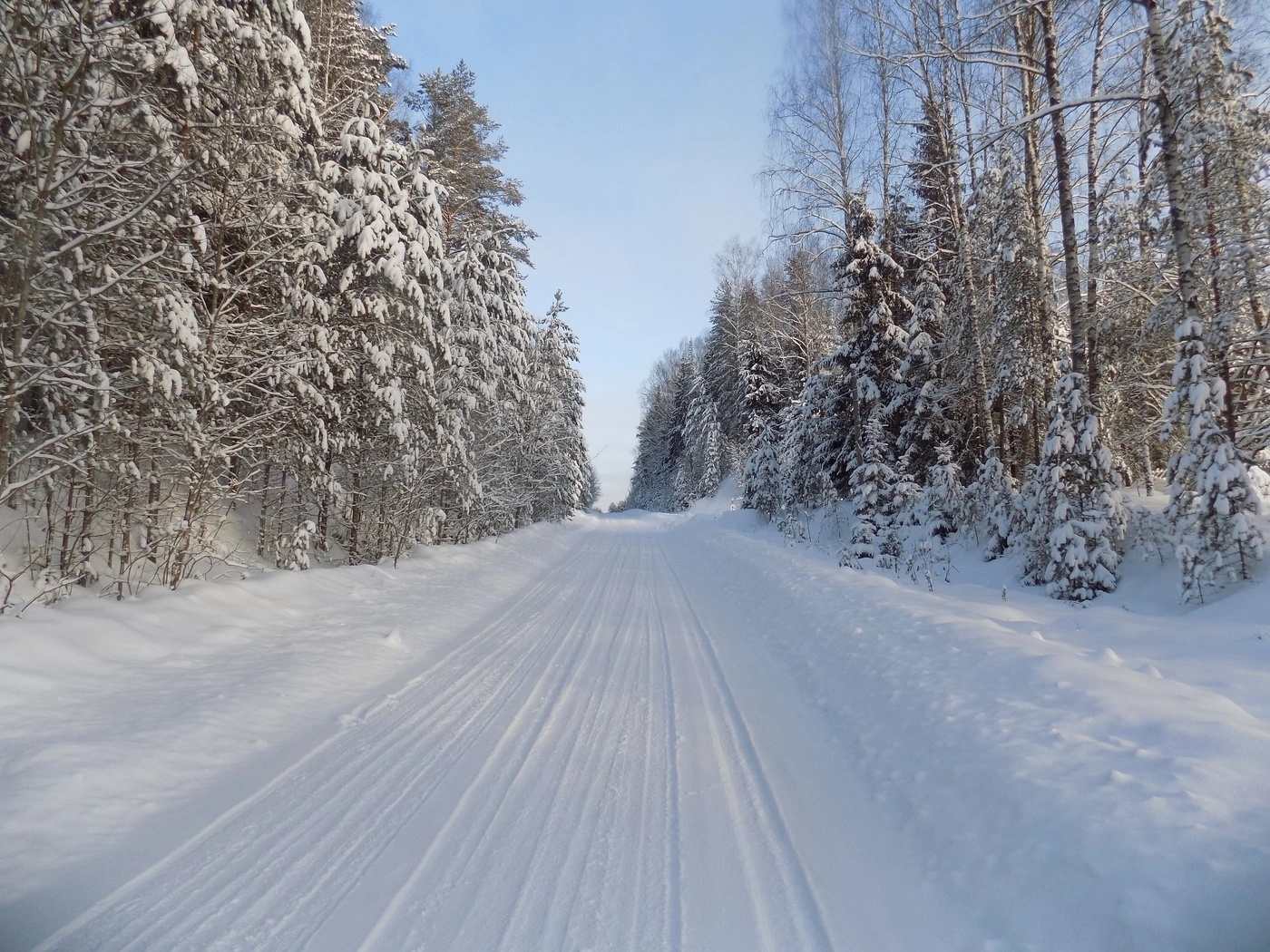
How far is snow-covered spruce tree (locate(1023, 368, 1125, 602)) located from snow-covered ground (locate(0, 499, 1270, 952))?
91 cm

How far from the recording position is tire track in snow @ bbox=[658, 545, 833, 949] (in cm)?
247

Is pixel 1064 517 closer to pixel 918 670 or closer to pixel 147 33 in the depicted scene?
pixel 918 670

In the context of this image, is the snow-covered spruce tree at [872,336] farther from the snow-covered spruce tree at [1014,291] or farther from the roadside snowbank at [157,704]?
the roadside snowbank at [157,704]

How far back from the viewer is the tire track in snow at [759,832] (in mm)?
2469

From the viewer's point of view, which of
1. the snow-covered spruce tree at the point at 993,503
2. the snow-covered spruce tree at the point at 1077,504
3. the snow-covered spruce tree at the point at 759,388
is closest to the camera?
the snow-covered spruce tree at the point at 1077,504

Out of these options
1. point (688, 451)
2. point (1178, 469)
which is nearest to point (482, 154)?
point (1178, 469)

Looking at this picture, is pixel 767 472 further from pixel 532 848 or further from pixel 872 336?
pixel 532 848

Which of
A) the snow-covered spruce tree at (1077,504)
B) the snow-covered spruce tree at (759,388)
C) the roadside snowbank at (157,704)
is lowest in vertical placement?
the roadside snowbank at (157,704)

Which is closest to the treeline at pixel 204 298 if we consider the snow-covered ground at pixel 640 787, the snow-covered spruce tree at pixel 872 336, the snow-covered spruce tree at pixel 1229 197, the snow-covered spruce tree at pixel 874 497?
the snow-covered ground at pixel 640 787

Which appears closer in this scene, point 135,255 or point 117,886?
point 117,886

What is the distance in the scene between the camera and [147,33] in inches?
238

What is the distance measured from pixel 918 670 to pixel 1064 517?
4.34 meters

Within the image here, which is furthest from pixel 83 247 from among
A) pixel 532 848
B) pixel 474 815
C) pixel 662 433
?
pixel 662 433

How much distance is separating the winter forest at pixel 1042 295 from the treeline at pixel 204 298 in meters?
8.31
